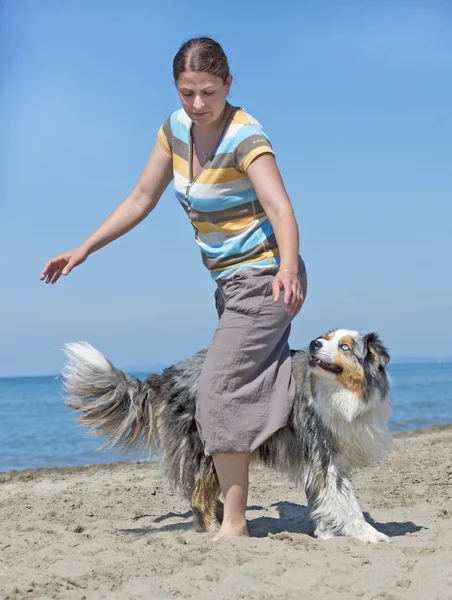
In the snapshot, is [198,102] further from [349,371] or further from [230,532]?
[230,532]

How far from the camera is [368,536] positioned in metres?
4.06

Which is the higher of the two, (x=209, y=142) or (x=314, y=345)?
(x=209, y=142)

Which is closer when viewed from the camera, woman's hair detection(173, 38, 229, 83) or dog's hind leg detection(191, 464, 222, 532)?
woman's hair detection(173, 38, 229, 83)

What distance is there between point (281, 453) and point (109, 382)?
1.07 metres

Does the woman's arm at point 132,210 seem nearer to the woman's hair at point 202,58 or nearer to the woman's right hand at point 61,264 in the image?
the woman's right hand at point 61,264

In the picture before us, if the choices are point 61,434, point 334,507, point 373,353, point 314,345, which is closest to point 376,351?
point 373,353

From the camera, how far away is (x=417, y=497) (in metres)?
5.50

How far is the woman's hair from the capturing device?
3.80 metres

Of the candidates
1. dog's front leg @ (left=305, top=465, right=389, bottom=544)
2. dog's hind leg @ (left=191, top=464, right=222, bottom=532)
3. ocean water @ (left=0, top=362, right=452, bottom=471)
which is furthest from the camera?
ocean water @ (left=0, top=362, right=452, bottom=471)

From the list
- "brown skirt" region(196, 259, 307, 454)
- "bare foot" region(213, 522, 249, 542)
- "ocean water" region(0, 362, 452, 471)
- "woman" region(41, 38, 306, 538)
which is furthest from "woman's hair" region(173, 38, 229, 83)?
"bare foot" region(213, 522, 249, 542)

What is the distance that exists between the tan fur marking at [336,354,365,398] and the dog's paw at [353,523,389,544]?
27.6 inches

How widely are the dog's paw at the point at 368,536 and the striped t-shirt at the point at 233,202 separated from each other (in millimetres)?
1482

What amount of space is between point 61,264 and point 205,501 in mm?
1570

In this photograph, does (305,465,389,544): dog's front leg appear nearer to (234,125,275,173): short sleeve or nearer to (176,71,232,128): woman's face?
(234,125,275,173): short sleeve
